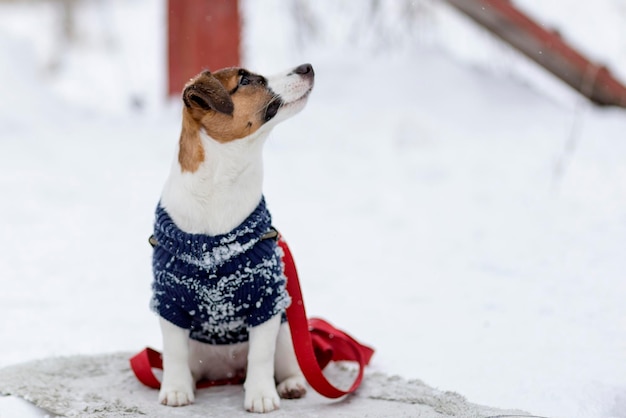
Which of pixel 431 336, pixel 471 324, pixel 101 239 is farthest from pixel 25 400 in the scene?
pixel 101 239

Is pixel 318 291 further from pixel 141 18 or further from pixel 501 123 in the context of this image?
pixel 141 18

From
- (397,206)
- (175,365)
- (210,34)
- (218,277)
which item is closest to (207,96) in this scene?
(218,277)

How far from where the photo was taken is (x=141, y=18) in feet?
51.9

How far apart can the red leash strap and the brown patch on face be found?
455mm

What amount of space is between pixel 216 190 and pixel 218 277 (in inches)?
11.1

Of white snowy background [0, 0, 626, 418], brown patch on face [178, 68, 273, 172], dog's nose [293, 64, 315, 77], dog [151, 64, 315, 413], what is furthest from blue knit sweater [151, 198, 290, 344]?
white snowy background [0, 0, 626, 418]

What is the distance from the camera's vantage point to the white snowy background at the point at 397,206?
3.26 meters

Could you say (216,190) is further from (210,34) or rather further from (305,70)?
(210,34)

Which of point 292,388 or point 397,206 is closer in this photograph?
point 292,388

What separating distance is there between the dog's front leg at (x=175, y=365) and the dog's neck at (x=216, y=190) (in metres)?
0.33

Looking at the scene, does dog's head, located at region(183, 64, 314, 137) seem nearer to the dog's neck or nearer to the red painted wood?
the dog's neck

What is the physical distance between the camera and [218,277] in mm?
2551

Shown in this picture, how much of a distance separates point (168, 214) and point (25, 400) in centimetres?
70

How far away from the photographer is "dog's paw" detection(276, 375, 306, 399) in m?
2.78
